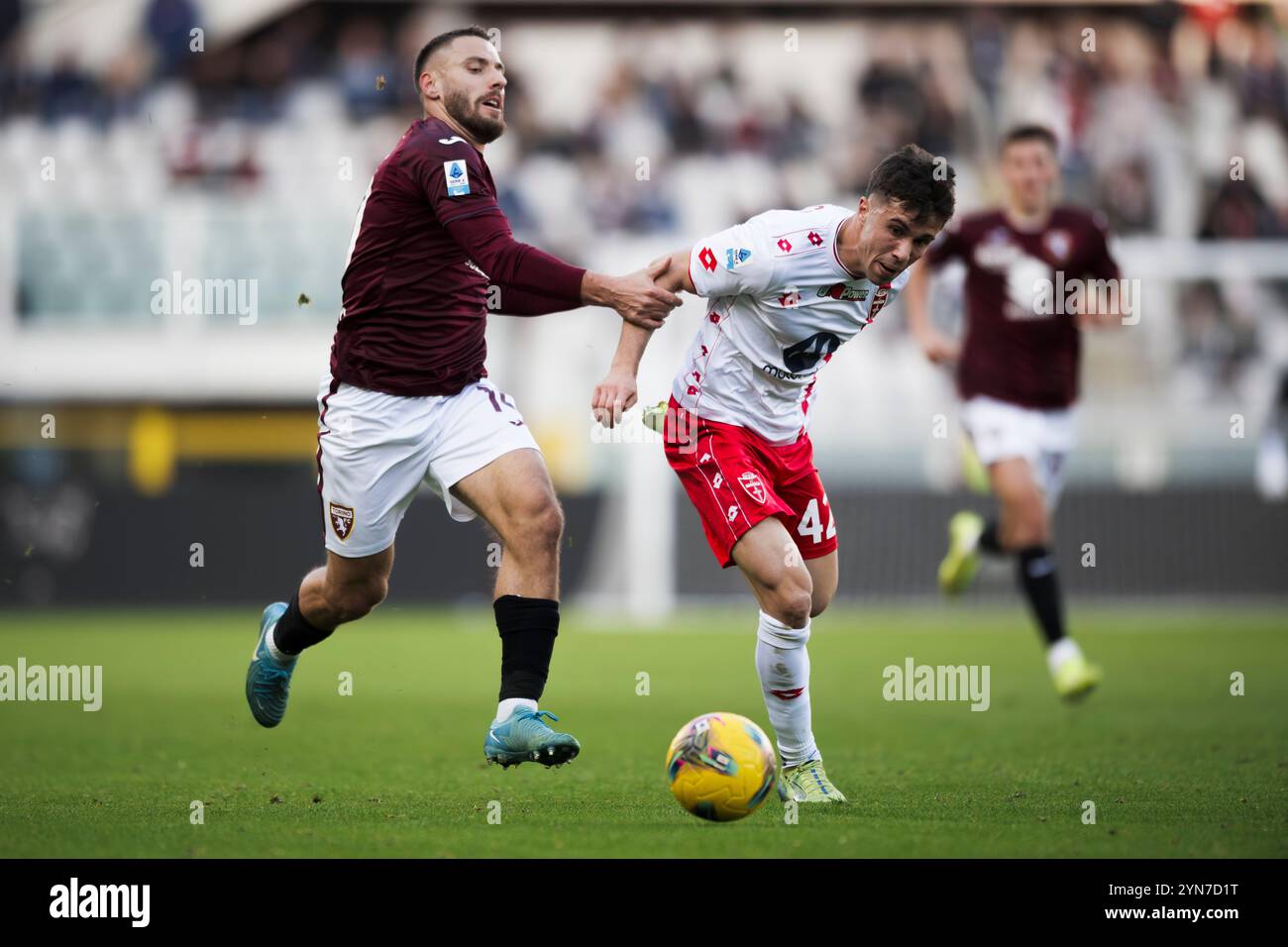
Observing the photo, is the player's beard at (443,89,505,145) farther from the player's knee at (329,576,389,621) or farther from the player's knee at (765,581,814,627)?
the player's knee at (765,581,814,627)

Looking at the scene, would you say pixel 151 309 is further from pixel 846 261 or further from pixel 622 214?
pixel 846 261

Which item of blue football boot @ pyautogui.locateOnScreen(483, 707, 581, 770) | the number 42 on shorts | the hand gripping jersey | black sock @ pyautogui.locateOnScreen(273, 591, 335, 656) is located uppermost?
the hand gripping jersey

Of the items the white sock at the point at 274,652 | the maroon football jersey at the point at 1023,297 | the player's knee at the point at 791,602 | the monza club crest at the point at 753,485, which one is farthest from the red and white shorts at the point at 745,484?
the maroon football jersey at the point at 1023,297

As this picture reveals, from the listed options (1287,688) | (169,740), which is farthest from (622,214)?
(169,740)

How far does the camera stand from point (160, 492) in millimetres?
17062

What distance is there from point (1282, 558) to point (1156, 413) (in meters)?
1.94

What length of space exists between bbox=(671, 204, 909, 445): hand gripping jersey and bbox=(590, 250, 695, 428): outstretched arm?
0.05 m

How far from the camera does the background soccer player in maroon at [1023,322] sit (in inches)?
383

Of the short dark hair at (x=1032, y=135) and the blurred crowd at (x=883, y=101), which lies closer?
the short dark hair at (x=1032, y=135)

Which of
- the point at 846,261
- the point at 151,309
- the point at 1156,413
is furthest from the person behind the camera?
the point at 151,309

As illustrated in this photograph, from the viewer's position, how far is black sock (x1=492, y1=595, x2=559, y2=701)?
231 inches

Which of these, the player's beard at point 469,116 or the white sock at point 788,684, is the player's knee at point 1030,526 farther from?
the player's beard at point 469,116

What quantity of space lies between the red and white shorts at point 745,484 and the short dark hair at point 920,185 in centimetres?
108

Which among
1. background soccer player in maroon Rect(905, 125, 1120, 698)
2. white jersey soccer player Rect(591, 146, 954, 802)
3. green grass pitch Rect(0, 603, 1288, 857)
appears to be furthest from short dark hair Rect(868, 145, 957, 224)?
background soccer player in maroon Rect(905, 125, 1120, 698)
